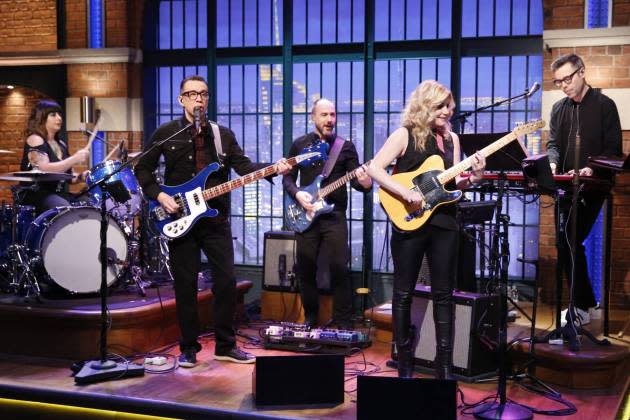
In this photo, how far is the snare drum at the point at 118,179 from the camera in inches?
254

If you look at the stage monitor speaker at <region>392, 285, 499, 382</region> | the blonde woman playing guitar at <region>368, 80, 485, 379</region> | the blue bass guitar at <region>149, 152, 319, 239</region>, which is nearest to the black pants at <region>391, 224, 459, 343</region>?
the blonde woman playing guitar at <region>368, 80, 485, 379</region>

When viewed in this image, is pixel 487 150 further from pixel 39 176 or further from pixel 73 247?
pixel 39 176

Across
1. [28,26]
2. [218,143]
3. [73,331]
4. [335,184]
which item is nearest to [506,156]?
[335,184]

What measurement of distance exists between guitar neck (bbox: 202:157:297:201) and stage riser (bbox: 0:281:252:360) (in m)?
1.22

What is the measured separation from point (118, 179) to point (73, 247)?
66cm

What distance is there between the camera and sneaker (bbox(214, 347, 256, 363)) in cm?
557

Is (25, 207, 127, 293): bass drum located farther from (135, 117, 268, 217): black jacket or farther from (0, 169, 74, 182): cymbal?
(135, 117, 268, 217): black jacket

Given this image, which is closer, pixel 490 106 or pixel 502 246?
pixel 502 246

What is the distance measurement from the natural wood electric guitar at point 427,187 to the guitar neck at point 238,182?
108 cm

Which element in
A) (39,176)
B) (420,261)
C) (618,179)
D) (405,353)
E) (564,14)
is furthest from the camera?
(564,14)

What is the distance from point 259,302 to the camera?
7.87 m

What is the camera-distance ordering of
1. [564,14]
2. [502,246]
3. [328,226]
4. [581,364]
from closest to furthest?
[502,246], [581,364], [328,226], [564,14]

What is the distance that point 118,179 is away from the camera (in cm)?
636

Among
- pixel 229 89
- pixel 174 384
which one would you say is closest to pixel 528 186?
pixel 174 384
